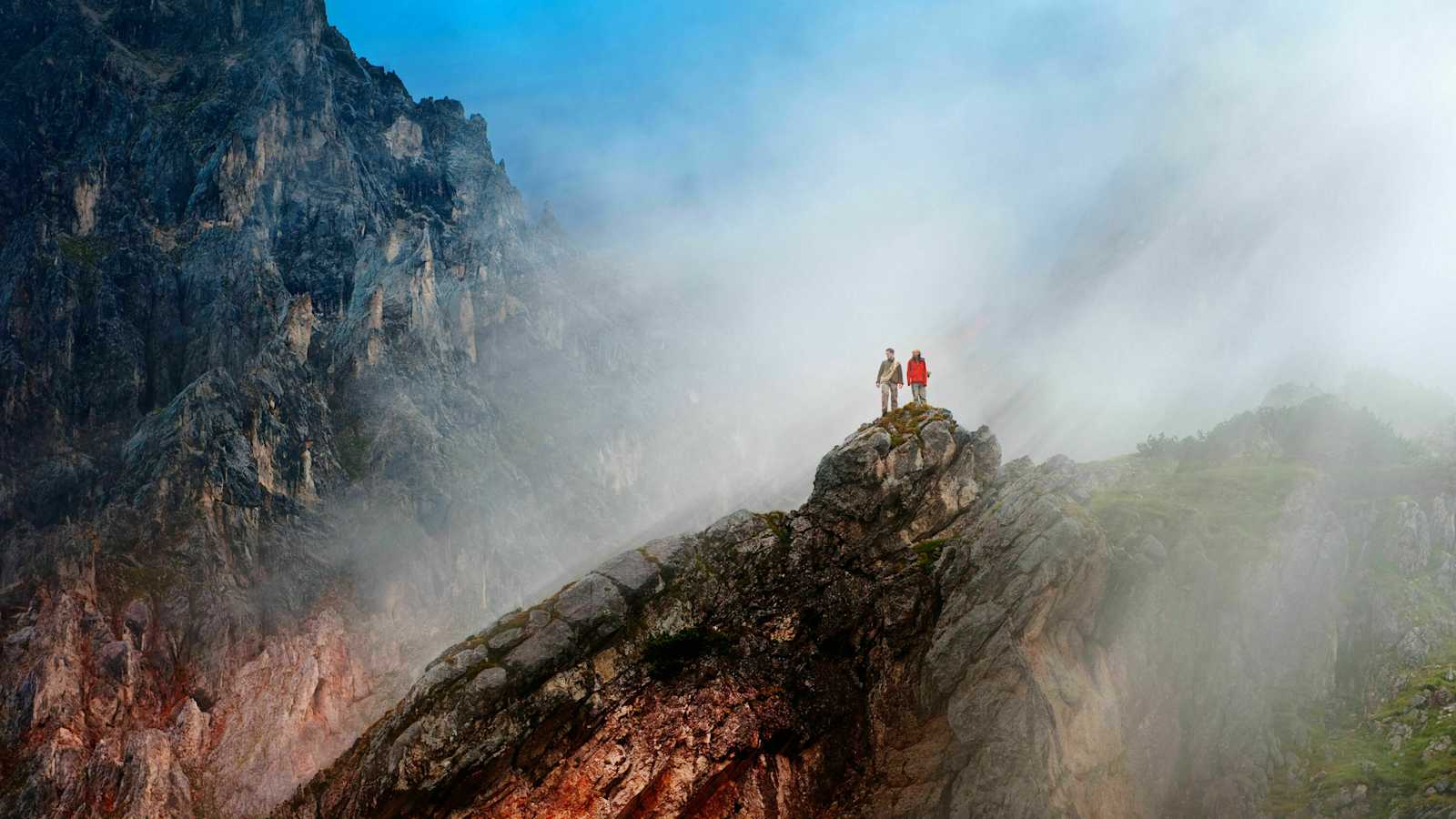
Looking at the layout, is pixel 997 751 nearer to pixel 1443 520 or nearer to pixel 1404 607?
pixel 1404 607

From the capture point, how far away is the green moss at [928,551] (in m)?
41.4

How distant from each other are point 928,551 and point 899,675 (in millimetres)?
6269

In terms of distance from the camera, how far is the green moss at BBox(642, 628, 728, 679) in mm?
39406

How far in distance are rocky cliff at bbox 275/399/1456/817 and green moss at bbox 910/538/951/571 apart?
17 centimetres

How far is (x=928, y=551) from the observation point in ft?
138

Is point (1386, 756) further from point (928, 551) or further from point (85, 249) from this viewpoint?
point (85, 249)

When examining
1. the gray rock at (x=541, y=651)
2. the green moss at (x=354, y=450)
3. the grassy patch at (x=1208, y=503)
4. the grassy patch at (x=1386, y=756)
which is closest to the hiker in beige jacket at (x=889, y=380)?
the grassy patch at (x=1208, y=503)

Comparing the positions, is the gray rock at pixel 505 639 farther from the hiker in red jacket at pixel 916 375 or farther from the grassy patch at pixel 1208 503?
the grassy patch at pixel 1208 503

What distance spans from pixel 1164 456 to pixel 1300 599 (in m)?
29.1

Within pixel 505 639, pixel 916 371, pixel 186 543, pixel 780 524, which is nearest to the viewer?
pixel 505 639

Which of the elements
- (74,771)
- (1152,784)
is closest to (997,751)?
(1152,784)

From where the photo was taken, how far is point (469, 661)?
38812 millimetres

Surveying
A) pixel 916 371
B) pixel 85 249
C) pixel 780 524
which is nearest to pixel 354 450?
pixel 85 249

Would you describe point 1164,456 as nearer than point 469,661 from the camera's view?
No
